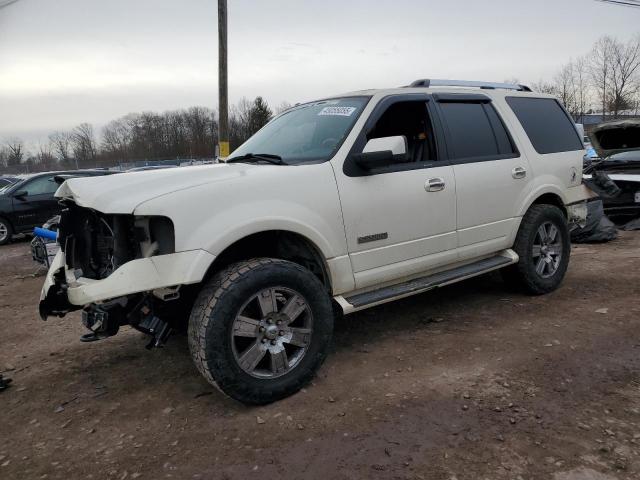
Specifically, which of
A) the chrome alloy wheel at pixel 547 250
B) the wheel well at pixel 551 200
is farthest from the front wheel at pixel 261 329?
the wheel well at pixel 551 200

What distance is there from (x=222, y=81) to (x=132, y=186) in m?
10.2

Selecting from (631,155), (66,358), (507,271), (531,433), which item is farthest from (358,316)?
(631,155)

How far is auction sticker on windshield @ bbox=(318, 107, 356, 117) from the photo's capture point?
3764mm

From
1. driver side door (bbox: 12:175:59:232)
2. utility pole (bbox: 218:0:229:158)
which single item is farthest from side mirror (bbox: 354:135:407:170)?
driver side door (bbox: 12:175:59:232)

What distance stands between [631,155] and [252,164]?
8.12m

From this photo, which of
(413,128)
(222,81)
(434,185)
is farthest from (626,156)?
(222,81)

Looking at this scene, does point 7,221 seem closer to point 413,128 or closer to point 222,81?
point 222,81

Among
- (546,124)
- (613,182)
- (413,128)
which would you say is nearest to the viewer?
(413,128)

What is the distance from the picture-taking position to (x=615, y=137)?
870 cm

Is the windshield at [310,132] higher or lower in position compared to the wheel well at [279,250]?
higher

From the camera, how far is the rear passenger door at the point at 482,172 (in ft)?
13.6

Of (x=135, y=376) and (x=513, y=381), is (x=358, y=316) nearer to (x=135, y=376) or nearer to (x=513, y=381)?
(x=513, y=381)

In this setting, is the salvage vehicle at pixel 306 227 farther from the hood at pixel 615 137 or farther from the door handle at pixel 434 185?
the hood at pixel 615 137

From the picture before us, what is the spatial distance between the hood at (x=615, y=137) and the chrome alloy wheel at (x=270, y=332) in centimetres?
739
